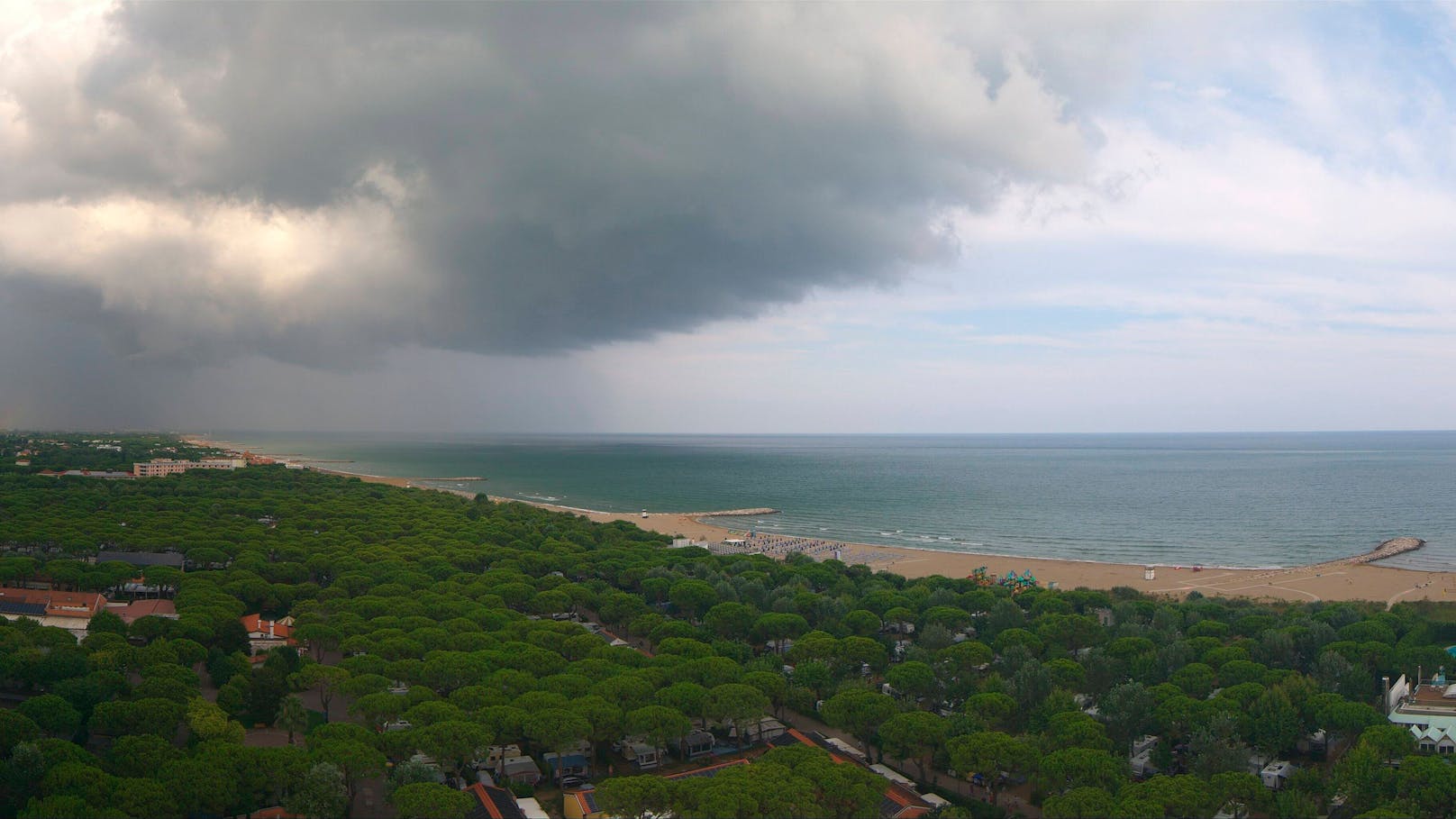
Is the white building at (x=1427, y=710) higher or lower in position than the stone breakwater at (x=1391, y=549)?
higher

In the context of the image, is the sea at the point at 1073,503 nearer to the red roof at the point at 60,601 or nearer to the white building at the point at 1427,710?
the white building at the point at 1427,710

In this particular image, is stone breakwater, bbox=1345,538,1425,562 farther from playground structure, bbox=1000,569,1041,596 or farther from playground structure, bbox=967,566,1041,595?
playground structure, bbox=967,566,1041,595

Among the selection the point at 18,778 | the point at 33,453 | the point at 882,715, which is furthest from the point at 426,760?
the point at 33,453

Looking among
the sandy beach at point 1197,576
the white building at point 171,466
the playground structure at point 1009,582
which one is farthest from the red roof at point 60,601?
the white building at point 171,466

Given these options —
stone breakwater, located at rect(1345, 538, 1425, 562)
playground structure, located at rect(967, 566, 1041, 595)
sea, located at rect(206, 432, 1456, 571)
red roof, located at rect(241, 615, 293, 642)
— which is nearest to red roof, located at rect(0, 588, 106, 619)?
red roof, located at rect(241, 615, 293, 642)

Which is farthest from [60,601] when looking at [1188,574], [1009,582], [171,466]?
[171,466]

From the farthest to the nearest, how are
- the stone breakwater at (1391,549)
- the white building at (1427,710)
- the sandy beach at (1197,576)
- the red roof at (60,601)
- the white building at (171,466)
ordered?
the white building at (171,466)
the stone breakwater at (1391,549)
the sandy beach at (1197,576)
the red roof at (60,601)
the white building at (1427,710)
